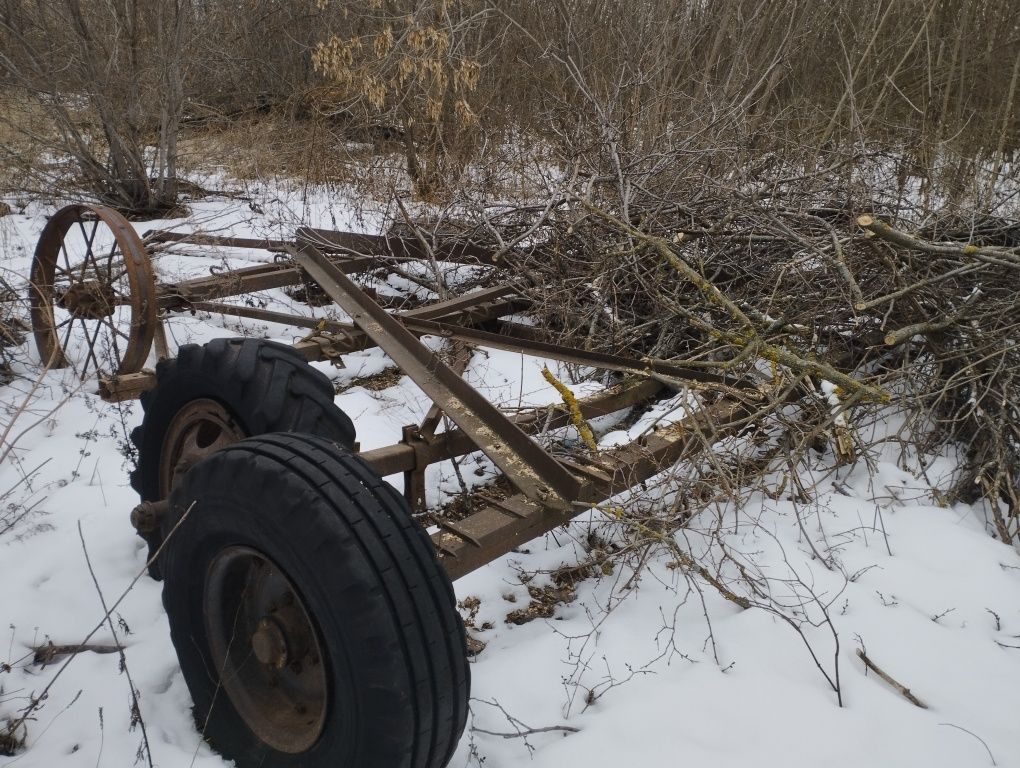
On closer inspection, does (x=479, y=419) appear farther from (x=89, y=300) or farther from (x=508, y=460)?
(x=89, y=300)

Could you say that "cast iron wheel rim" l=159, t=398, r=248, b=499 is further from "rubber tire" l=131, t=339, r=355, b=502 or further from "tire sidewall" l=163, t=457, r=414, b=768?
"tire sidewall" l=163, t=457, r=414, b=768

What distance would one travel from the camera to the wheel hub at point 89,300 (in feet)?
14.0

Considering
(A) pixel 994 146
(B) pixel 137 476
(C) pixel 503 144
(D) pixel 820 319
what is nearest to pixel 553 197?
(D) pixel 820 319

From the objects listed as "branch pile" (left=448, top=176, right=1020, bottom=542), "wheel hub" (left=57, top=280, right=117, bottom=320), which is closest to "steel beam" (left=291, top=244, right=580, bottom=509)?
"branch pile" (left=448, top=176, right=1020, bottom=542)

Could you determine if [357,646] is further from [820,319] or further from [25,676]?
[820,319]

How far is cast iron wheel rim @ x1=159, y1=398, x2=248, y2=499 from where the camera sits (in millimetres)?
2766

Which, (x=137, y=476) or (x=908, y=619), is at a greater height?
(x=137, y=476)

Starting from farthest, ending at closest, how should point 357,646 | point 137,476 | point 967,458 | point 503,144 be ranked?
point 503,144 < point 967,458 < point 137,476 < point 357,646

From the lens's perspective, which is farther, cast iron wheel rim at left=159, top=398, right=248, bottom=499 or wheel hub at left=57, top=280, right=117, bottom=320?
wheel hub at left=57, top=280, right=117, bottom=320

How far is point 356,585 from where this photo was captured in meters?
1.71

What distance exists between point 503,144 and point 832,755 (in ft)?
26.1

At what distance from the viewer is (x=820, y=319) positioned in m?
3.89

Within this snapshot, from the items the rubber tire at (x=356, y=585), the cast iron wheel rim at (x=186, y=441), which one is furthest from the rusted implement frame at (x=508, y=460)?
the cast iron wheel rim at (x=186, y=441)

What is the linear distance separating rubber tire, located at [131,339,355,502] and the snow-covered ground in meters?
0.46
